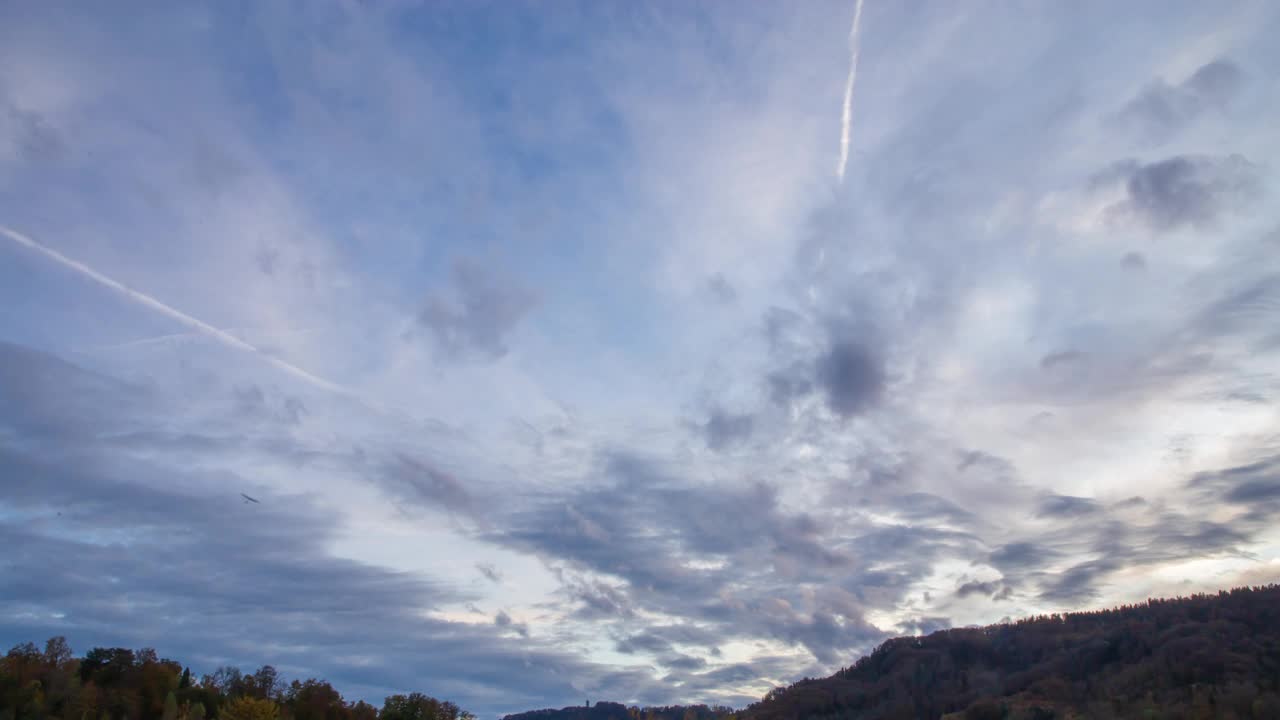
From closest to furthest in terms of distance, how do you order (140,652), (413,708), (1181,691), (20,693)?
(20,693), (413,708), (140,652), (1181,691)

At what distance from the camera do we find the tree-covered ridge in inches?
4540

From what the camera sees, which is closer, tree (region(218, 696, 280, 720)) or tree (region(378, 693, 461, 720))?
tree (region(218, 696, 280, 720))

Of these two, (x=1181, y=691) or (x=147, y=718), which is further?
(x=1181, y=691)

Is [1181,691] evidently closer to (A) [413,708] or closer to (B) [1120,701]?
(B) [1120,701]

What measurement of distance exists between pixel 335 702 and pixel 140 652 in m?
39.2

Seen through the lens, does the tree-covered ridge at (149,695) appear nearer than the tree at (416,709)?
Yes

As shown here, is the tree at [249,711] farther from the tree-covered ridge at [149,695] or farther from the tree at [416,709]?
the tree at [416,709]

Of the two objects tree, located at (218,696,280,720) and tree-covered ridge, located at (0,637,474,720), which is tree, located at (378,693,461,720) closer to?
tree-covered ridge, located at (0,637,474,720)

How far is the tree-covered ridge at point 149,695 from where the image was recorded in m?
115

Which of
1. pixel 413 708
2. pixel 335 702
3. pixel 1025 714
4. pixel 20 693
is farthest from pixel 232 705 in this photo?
pixel 1025 714

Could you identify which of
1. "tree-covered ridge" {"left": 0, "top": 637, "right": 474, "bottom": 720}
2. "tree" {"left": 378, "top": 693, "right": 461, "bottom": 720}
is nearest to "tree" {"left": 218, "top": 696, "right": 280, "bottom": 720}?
"tree-covered ridge" {"left": 0, "top": 637, "right": 474, "bottom": 720}

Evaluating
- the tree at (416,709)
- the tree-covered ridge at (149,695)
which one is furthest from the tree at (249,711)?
the tree at (416,709)

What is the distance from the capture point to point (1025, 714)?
→ 19962 cm

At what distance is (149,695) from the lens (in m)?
142
